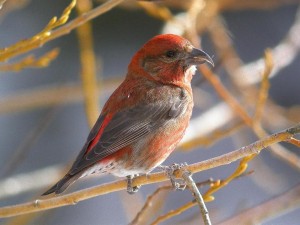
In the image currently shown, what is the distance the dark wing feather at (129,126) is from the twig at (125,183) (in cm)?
40

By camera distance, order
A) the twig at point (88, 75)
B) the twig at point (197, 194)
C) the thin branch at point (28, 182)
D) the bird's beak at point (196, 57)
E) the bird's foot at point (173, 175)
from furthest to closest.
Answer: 1. the thin branch at point (28, 182)
2. the twig at point (88, 75)
3. the bird's beak at point (196, 57)
4. the bird's foot at point (173, 175)
5. the twig at point (197, 194)

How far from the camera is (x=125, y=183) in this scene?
14.1 feet

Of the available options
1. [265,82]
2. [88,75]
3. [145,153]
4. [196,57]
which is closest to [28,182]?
[88,75]

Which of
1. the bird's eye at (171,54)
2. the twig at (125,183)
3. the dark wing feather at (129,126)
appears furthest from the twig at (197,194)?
the bird's eye at (171,54)

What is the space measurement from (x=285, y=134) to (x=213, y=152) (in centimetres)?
587

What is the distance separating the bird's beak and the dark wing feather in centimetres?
27

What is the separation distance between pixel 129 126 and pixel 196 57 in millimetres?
678

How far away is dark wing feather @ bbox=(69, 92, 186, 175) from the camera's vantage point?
15.5 ft

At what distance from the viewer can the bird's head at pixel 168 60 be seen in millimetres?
5133

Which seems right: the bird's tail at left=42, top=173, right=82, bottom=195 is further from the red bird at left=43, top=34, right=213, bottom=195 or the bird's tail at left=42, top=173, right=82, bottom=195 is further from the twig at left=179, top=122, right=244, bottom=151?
the twig at left=179, top=122, right=244, bottom=151

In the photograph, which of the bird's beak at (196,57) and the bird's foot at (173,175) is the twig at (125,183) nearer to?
the bird's foot at (173,175)

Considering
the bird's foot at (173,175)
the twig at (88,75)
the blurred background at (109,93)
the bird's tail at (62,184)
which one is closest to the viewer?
the bird's foot at (173,175)

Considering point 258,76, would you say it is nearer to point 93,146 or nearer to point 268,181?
point 268,181

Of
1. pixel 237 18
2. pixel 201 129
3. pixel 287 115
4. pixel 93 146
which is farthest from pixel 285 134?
pixel 237 18
